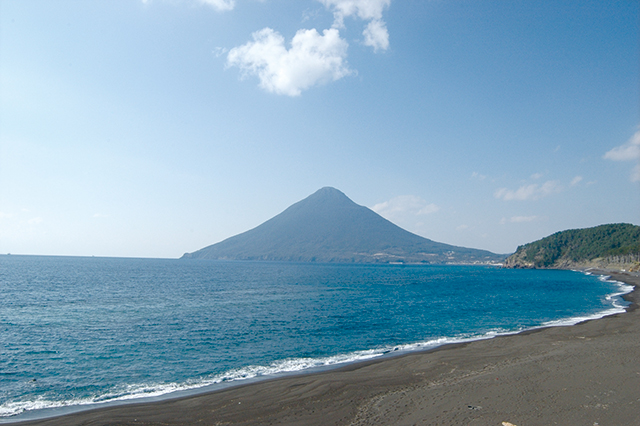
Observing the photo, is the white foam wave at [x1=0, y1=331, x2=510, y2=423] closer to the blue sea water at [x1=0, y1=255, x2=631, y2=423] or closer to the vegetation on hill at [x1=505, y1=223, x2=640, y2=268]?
the blue sea water at [x1=0, y1=255, x2=631, y2=423]

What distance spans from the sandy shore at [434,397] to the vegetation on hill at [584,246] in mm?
155909

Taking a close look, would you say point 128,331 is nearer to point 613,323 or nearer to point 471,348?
point 471,348

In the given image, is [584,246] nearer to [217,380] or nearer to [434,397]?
[434,397]

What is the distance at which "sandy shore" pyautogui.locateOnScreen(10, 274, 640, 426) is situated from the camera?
12.3 meters

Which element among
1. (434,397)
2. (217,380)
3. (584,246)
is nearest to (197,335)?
(217,380)

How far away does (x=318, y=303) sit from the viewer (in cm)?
4631

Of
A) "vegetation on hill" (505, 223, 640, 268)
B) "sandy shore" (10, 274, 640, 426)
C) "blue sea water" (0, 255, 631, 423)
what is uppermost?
"vegetation on hill" (505, 223, 640, 268)

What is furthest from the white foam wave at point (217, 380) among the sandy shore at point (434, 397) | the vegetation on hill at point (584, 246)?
the vegetation on hill at point (584, 246)

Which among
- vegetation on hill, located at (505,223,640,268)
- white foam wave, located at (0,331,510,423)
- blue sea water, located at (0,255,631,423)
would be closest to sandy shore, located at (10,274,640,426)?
white foam wave, located at (0,331,510,423)

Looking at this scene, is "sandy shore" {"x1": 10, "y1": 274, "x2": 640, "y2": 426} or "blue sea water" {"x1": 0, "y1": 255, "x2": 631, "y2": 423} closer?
"sandy shore" {"x1": 10, "y1": 274, "x2": 640, "y2": 426}

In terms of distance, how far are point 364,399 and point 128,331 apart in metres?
22.9

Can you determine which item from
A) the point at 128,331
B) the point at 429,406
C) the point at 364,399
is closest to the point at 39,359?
the point at 128,331

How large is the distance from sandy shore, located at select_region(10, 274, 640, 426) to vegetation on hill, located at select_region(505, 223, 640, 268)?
15591 cm

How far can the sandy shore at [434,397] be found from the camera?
1226 centimetres
